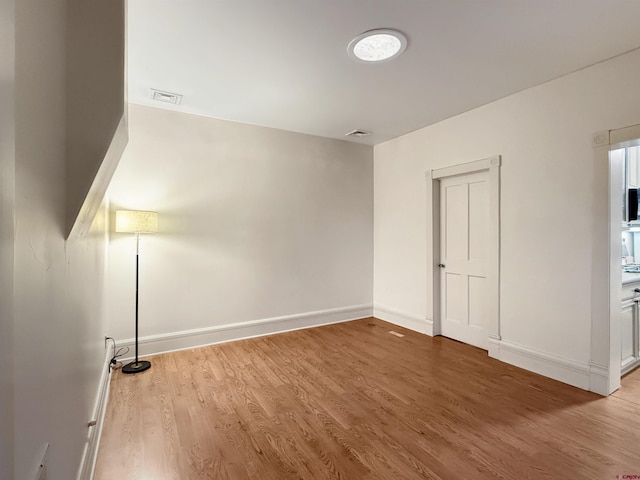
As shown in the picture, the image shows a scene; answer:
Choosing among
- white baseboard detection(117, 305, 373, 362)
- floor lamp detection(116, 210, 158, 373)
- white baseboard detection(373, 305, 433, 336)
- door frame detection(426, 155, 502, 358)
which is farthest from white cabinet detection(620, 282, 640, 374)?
floor lamp detection(116, 210, 158, 373)

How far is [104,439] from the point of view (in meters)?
1.96

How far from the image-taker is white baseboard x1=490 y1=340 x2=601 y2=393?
261 cm

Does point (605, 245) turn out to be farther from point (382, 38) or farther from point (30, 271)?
point (30, 271)

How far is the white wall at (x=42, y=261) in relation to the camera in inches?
26.7

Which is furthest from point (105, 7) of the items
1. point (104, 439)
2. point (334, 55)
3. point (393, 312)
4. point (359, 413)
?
point (393, 312)

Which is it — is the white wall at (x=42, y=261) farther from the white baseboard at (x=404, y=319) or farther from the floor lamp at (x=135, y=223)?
the white baseboard at (x=404, y=319)

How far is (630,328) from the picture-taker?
9.46 ft

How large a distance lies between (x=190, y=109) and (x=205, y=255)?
1669mm

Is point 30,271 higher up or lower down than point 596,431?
higher up

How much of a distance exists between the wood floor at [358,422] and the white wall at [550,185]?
597 millimetres

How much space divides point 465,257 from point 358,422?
2420mm

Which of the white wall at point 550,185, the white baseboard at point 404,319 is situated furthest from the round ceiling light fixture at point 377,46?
the white baseboard at point 404,319

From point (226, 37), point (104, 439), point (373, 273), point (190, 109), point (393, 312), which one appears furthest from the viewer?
point (373, 273)

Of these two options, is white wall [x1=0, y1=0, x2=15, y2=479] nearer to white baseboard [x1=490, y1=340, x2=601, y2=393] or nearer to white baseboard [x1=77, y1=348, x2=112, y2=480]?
white baseboard [x1=77, y1=348, x2=112, y2=480]
